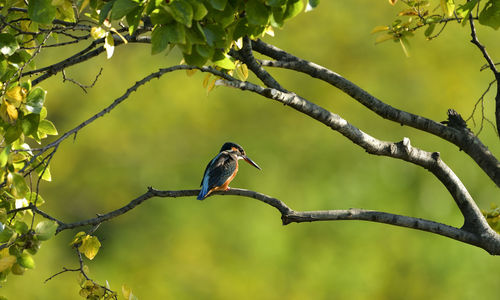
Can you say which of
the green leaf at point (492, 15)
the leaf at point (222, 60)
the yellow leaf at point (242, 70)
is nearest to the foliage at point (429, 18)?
the green leaf at point (492, 15)

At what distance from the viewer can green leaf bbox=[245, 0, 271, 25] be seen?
98.0 inches

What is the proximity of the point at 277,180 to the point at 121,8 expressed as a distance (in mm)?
10009

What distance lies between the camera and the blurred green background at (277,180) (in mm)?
11070

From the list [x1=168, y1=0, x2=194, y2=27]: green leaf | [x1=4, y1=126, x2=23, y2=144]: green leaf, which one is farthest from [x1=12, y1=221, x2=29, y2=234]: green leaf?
[x1=168, y1=0, x2=194, y2=27]: green leaf

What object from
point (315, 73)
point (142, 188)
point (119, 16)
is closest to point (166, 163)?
point (142, 188)


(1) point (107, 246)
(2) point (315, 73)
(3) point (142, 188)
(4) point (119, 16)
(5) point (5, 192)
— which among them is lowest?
(1) point (107, 246)

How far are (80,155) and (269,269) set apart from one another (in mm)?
5018

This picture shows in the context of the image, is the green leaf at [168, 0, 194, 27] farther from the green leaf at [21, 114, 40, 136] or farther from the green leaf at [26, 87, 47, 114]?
the green leaf at [21, 114, 40, 136]

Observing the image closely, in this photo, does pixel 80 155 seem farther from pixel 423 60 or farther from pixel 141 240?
pixel 423 60

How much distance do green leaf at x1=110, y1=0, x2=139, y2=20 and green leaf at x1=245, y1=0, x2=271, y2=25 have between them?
46 centimetres

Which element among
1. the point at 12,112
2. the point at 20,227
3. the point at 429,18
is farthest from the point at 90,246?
the point at 429,18

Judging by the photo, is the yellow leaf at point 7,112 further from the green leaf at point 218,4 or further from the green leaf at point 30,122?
the green leaf at point 218,4

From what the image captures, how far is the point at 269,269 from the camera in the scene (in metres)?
11.0

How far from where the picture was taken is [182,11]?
2180mm
